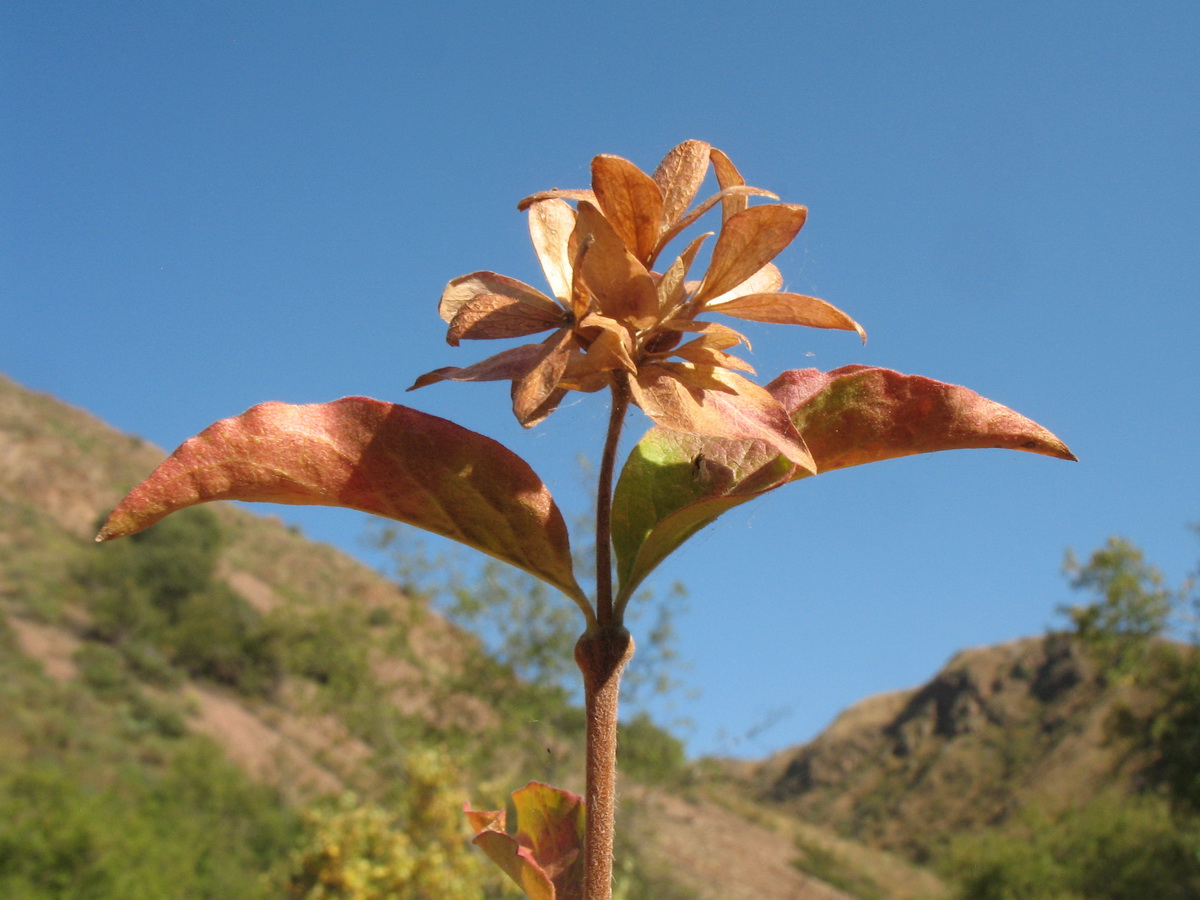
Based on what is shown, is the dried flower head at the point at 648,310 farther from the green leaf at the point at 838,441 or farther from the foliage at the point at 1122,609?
the foliage at the point at 1122,609

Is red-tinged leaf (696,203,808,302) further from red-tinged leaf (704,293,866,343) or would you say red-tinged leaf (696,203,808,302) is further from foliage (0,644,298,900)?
foliage (0,644,298,900)

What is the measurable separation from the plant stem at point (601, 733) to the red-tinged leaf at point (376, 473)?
0.11 ft

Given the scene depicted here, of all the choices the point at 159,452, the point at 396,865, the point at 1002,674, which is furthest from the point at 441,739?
the point at 1002,674

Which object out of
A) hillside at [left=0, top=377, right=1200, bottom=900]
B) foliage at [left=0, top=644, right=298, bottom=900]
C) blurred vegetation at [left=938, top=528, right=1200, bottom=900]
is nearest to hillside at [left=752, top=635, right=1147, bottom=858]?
hillside at [left=0, top=377, right=1200, bottom=900]

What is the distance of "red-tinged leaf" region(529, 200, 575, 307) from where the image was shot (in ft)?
1.77

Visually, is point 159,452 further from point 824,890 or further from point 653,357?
point 653,357

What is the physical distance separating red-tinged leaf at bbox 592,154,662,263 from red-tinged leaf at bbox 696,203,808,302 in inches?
1.6

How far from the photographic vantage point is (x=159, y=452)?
31.5 m

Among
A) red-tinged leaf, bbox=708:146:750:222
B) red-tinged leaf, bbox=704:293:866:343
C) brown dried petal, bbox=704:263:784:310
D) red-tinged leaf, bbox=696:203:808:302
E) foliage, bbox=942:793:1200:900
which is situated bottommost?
red-tinged leaf, bbox=704:293:866:343

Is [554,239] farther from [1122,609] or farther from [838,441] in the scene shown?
[1122,609]

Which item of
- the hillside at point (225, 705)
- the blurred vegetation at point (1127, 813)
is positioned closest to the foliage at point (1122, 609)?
the blurred vegetation at point (1127, 813)

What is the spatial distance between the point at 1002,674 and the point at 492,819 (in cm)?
3823

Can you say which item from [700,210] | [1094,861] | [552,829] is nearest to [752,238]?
[700,210]

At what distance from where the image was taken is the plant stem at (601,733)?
483 millimetres
